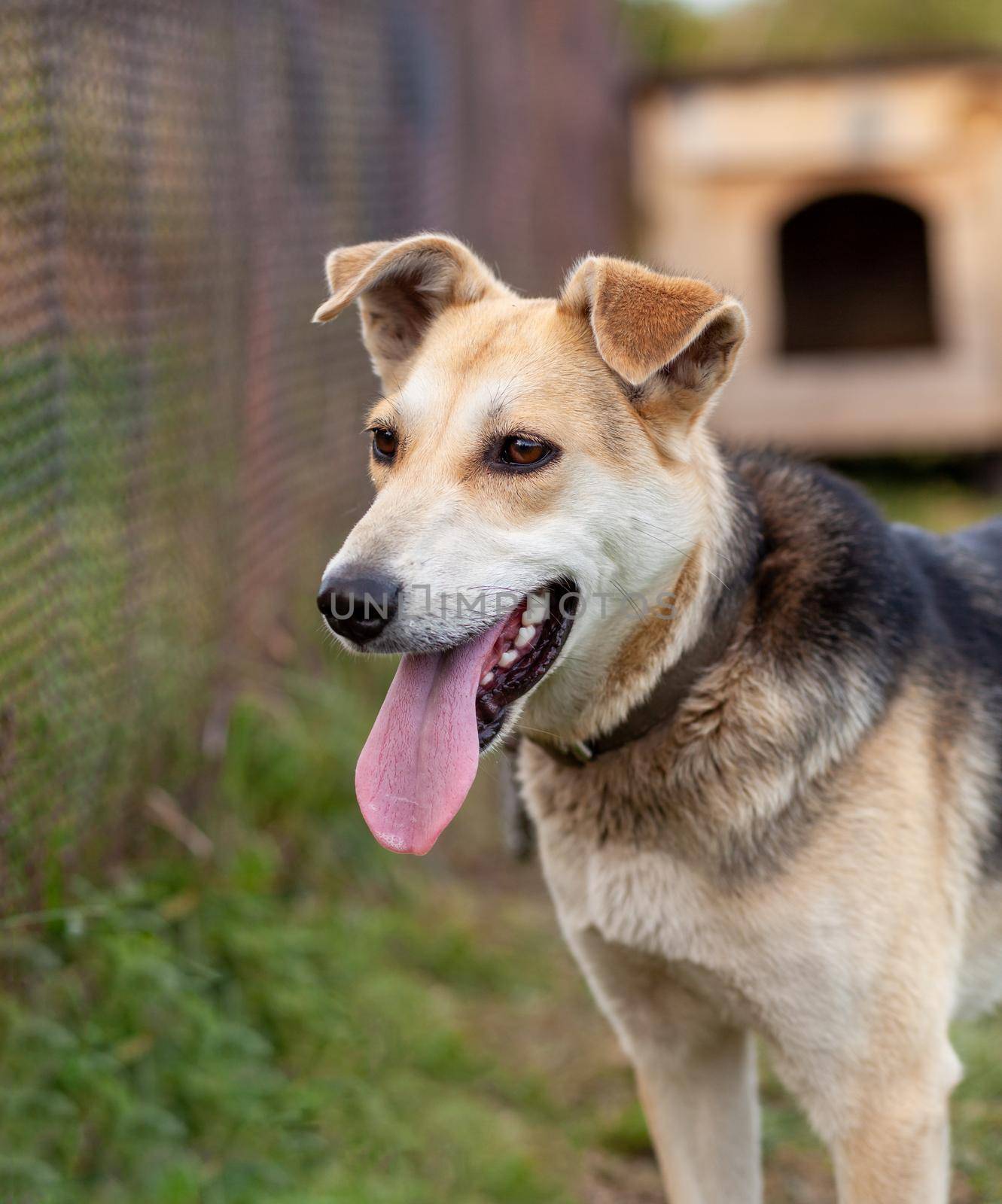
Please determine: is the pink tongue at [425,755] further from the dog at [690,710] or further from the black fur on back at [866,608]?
the black fur on back at [866,608]

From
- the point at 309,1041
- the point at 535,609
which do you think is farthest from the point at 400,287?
the point at 309,1041

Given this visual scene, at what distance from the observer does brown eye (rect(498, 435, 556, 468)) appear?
7.45ft

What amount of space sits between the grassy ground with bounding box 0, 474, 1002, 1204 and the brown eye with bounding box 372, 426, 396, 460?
3.79 feet

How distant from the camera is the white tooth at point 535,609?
7.30 feet

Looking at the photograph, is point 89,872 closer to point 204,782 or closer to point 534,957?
point 204,782

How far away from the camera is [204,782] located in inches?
141

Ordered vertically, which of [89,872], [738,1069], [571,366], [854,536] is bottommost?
[738,1069]

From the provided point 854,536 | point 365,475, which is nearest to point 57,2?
point 854,536

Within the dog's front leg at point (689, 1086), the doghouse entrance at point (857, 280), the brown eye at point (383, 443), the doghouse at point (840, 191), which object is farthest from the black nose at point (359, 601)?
the doghouse entrance at point (857, 280)

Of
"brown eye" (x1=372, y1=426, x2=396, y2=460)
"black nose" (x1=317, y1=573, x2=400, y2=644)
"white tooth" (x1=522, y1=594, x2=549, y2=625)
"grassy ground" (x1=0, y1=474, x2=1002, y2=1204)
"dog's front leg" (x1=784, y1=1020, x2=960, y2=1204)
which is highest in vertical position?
"brown eye" (x1=372, y1=426, x2=396, y2=460)

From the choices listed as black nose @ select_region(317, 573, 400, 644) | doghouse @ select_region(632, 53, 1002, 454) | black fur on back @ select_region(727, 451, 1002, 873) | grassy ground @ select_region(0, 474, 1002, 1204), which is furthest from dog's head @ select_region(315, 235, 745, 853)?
doghouse @ select_region(632, 53, 1002, 454)

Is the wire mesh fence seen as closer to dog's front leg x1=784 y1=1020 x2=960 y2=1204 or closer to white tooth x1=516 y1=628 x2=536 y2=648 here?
white tooth x1=516 y1=628 x2=536 y2=648

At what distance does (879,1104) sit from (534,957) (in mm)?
2057

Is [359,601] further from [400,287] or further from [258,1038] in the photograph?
[258,1038]
